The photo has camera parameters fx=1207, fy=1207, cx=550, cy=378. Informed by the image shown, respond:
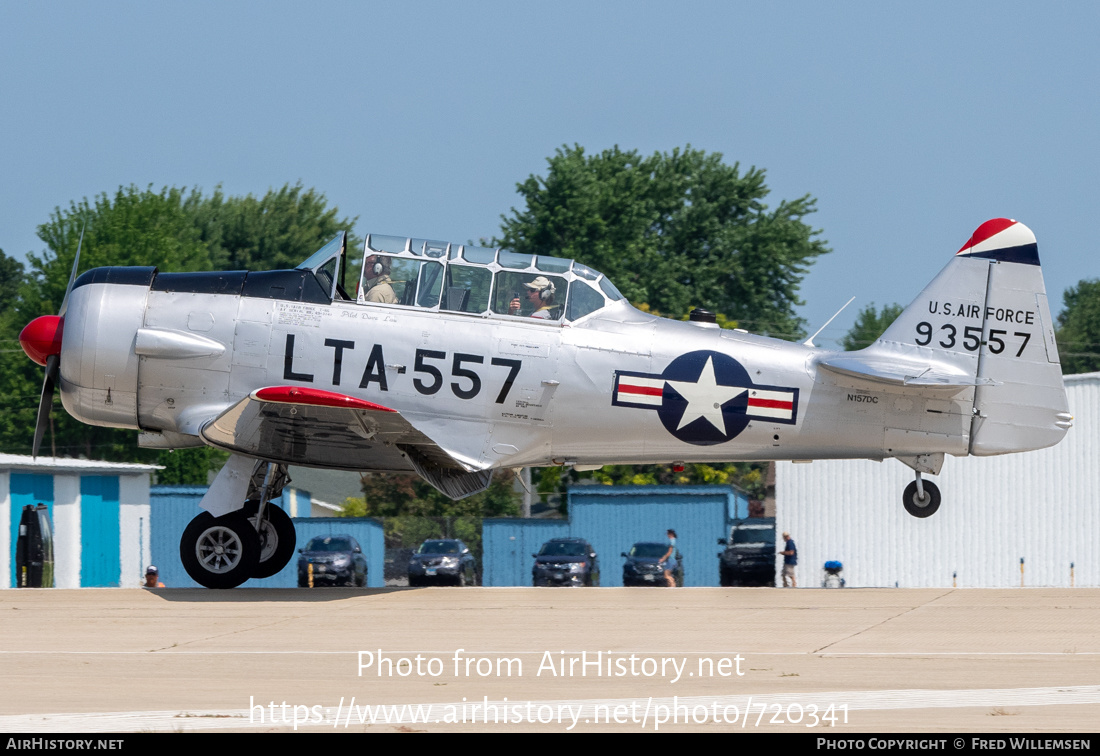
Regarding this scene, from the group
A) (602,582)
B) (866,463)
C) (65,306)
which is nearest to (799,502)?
(866,463)

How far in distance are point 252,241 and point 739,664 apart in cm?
5522

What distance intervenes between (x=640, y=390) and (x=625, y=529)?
1964 cm

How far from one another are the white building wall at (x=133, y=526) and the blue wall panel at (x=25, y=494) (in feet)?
7.77

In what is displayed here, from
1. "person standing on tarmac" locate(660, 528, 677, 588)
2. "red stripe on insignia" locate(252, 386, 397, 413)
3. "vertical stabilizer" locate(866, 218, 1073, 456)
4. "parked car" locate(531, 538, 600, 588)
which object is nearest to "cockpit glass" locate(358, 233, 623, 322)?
"red stripe on insignia" locate(252, 386, 397, 413)

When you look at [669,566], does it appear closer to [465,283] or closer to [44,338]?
[465,283]

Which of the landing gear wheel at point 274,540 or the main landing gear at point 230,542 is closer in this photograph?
the main landing gear at point 230,542

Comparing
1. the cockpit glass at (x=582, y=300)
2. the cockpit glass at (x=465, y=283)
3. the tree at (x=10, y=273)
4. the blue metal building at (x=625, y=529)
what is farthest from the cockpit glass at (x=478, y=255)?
the tree at (x=10, y=273)

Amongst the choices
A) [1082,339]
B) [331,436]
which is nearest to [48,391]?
[331,436]

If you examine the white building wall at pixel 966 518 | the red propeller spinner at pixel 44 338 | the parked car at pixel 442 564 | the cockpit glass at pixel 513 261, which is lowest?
the parked car at pixel 442 564

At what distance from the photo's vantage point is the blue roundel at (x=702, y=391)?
441 inches

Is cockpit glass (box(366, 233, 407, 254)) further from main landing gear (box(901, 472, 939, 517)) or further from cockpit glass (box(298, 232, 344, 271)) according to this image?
main landing gear (box(901, 472, 939, 517))

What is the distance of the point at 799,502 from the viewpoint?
26578mm

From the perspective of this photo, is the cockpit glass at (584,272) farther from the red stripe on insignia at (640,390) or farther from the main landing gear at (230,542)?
the main landing gear at (230,542)

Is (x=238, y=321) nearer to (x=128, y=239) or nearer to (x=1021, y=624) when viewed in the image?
(x=1021, y=624)
